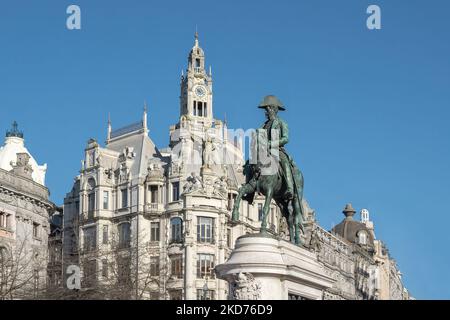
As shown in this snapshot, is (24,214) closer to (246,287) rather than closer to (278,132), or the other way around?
(278,132)

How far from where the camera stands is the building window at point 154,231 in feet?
287

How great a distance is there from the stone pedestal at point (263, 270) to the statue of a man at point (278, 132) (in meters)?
1.86

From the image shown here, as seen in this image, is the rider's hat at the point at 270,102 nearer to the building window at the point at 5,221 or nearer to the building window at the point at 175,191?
the building window at the point at 5,221

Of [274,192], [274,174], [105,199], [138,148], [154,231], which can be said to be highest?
[138,148]

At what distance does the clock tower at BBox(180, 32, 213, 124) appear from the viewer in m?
98.9

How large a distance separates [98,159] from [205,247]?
13.0 metres

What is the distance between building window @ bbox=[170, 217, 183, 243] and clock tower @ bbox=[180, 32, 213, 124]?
1436 centimetres

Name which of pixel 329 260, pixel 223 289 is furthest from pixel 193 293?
pixel 329 260

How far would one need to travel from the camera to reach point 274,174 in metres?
27.1

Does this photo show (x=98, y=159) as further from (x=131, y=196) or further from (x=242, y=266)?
(x=242, y=266)

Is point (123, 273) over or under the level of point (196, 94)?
under

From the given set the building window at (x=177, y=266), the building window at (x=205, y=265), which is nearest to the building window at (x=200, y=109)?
the building window at (x=205, y=265)

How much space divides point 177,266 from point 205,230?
12.6ft

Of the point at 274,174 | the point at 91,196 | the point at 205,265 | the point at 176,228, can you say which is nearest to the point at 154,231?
the point at 176,228
